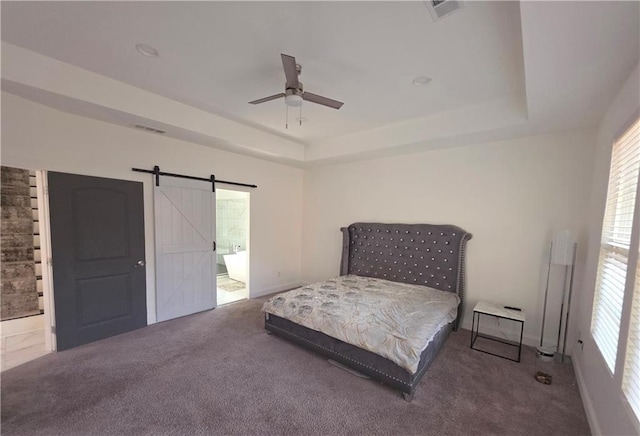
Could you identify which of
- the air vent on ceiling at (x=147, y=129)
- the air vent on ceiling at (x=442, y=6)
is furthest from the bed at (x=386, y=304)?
the air vent on ceiling at (x=147, y=129)

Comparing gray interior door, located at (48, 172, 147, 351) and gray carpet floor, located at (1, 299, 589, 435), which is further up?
gray interior door, located at (48, 172, 147, 351)

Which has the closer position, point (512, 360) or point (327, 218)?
point (512, 360)

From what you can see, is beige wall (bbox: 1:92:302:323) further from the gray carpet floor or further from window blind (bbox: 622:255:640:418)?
window blind (bbox: 622:255:640:418)

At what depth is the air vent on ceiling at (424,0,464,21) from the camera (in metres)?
1.66

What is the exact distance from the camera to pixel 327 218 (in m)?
5.55

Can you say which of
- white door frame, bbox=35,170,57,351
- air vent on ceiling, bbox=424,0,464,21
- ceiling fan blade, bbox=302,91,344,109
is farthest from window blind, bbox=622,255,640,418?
white door frame, bbox=35,170,57,351

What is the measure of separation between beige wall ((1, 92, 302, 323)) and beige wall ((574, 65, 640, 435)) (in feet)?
15.3

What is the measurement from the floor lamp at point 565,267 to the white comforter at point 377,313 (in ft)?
3.31

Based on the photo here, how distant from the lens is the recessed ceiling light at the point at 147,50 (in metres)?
2.20

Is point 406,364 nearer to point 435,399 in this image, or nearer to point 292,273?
point 435,399

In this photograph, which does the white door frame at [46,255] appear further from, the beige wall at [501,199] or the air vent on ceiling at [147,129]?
the beige wall at [501,199]

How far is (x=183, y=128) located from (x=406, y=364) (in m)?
3.74

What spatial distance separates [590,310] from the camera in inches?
96.0

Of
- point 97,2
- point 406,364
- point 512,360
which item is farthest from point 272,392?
point 97,2
